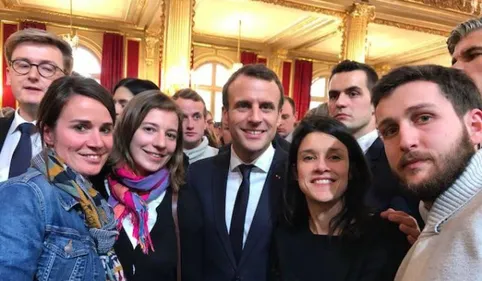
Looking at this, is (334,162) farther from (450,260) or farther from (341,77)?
(341,77)

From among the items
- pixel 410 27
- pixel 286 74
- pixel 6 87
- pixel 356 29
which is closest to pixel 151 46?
pixel 6 87

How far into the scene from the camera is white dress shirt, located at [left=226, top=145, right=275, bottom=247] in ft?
5.86

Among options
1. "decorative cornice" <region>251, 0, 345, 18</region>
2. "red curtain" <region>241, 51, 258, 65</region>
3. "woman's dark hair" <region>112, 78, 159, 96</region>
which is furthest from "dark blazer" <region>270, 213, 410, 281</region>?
"red curtain" <region>241, 51, 258, 65</region>

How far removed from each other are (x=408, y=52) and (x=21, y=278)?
1274cm

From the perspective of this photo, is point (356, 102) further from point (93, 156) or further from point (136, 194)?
point (93, 156)

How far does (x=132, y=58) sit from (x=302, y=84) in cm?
512

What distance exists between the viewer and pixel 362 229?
58.7 inches

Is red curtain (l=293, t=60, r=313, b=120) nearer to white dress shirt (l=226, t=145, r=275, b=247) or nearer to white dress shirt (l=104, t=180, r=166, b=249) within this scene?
white dress shirt (l=226, t=145, r=275, b=247)

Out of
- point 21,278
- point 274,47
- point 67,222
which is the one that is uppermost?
point 274,47

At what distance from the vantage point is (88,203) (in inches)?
52.1

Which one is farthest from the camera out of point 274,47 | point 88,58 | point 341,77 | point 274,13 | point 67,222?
point 274,47

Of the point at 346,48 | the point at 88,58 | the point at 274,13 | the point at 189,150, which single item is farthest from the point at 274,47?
the point at 189,150

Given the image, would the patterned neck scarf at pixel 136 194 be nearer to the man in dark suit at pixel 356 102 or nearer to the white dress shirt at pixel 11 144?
the white dress shirt at pixel 11 144

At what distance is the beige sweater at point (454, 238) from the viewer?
82cm
